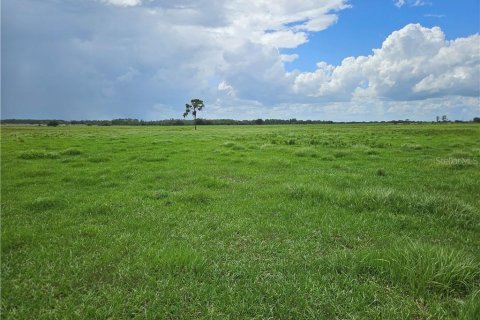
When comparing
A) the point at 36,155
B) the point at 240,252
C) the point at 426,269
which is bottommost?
the point at 240,252

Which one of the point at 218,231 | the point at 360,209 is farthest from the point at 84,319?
the point at 360,209

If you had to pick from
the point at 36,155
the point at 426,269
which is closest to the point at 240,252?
the point at 426,269

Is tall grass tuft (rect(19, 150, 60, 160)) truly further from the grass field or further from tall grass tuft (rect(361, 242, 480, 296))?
tall grass tuft (rect(361, 242, 480, 296))

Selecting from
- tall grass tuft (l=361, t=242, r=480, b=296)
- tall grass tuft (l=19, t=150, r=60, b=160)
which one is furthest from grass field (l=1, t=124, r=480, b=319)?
tall grass tuft (l=19, t=150, r=60, b=160)

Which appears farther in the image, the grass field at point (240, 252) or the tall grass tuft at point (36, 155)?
the tall grass tuft at point (36, 155)

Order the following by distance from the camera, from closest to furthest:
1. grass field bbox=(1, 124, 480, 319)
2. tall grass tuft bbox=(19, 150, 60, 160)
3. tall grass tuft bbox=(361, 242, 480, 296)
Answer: grass field bbox=(1, 124, 480, 319) < tall grass tuft bbox=(361, 242, 480, 296) < tall grass tuft bbox=(19, 150, 60, 160)

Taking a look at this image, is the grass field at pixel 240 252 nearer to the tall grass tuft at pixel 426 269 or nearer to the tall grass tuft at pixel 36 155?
the tall grass tuft at pixel 426 269

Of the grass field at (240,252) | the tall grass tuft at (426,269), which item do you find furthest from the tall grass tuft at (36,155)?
the tall grass tuft at (426,269)

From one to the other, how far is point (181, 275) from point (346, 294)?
2.99 metres

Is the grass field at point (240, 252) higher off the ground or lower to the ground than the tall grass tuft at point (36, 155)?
lower

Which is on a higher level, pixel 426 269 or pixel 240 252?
pixel 426 269

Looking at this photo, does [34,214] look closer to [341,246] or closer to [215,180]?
[215,180]

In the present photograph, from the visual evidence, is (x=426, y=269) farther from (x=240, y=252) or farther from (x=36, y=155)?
(x=36, y=155)

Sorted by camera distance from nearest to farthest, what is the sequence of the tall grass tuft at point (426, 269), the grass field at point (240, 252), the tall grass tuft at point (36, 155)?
the grass field at point (240, 252), the tall grass tuft at point (426, 269), the tall grass tuft at point (36, 155)
